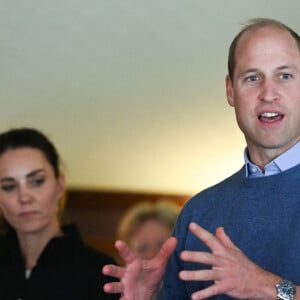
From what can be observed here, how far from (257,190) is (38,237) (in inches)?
32.3

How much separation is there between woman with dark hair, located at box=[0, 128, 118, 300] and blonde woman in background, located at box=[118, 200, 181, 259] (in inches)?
10.2

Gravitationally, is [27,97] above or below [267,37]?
above

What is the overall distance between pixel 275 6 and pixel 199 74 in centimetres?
57

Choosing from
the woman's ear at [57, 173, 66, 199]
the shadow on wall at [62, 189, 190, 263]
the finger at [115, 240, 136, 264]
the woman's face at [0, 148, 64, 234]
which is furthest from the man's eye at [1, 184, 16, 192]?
the shadow on wall at [62, 189, 190, 263]

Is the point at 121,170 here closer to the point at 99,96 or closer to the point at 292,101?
the point at 99,96

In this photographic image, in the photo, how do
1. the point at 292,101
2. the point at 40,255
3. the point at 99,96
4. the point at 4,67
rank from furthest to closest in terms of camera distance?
the point at 99,96 < the point at 4,67 < the point at 40,255 < the point at 292,101

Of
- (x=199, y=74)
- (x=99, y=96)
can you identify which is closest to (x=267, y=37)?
(x=199, y=74)

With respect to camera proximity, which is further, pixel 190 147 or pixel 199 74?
pixel 190 147

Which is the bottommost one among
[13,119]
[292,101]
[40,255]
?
[40,255]

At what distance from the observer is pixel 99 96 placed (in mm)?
3158

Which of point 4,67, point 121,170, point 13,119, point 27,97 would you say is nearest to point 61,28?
point 4,67

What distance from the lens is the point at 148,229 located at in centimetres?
239

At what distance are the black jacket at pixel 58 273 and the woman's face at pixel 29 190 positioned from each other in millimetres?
69

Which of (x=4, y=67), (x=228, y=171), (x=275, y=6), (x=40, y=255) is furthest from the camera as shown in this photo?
(x=228, y=171)
